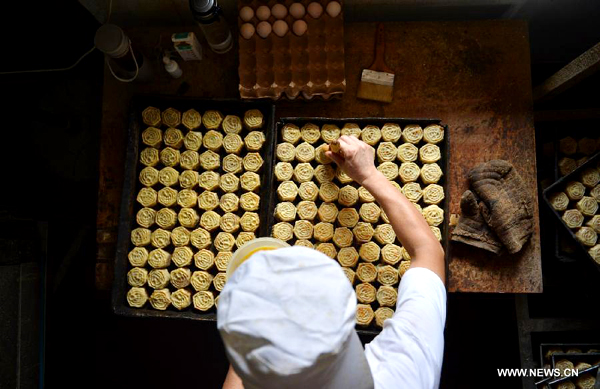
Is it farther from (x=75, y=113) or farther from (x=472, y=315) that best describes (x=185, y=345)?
(x=472, y=315)

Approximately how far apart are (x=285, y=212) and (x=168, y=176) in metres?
0.81

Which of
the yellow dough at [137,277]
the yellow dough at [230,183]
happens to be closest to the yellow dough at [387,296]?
the yellow dough at [230,183]

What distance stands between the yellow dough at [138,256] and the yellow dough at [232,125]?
951 millimetres

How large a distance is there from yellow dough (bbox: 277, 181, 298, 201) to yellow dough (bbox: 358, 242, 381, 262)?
1.81ft

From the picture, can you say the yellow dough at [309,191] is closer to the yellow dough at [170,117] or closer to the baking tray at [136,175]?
the baking tray at [136,175]

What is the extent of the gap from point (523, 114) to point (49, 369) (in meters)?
4.65

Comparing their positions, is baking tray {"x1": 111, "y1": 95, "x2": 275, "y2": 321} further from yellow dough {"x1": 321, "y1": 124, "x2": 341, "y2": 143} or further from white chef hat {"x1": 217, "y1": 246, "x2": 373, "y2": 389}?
white chef hat {"x1": 217, "y1": 246, "x2": 373, "y2": 389}

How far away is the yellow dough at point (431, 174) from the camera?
2.45m

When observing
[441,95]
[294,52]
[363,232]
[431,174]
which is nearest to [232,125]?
[294,52]

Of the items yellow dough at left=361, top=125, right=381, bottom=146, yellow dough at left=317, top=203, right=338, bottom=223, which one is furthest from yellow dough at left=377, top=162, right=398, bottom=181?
yellow dough at left=317, top=203, right=338, bottom=223

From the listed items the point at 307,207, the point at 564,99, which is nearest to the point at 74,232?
the point at 307,207

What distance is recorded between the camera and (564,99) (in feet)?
12.0

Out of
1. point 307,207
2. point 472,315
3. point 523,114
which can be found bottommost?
point 472,315

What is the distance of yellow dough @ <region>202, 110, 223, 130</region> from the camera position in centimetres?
261
